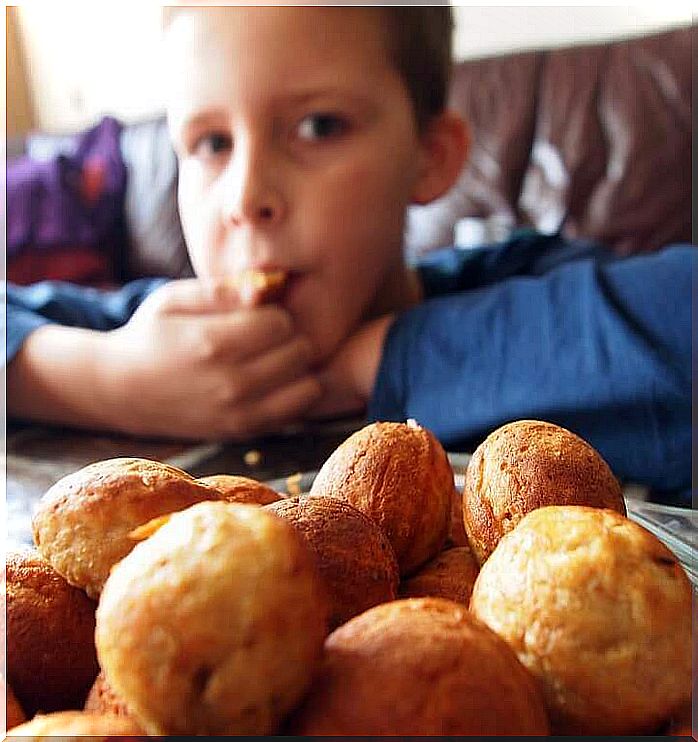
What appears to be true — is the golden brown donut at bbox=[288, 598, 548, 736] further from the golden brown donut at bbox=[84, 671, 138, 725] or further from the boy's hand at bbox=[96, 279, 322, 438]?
the boy's hand at bbox=[96, 279, 322, 438]

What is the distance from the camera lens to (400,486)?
28 cm

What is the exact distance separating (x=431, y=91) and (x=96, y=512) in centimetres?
81

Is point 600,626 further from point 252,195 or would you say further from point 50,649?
point 252,195

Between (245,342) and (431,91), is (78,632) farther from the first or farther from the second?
(431,91)

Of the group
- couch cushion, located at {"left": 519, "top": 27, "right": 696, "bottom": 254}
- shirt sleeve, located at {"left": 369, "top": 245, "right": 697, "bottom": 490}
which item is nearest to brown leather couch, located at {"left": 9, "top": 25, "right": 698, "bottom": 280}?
couch cushion, located at {"left": 519, "top": 27, "right": 696, "bottom": 254}

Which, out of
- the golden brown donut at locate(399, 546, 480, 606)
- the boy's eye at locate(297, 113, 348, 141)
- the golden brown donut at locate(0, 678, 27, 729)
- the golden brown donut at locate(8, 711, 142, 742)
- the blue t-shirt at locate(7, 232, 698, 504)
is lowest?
the blue t-shirt at locate(7, 232, 698, 504)

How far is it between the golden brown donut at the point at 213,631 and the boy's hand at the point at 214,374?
0.56m

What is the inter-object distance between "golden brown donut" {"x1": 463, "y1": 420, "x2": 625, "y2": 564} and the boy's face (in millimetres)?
499

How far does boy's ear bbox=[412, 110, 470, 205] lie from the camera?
0.93m

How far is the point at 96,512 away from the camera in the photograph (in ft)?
0.71

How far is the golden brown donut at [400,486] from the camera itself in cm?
27

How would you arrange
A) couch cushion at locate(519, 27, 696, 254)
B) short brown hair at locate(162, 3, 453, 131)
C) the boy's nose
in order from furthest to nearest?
couch cushion at locate(519, 27, 696, 254)
short brown hair at locate(162, 3, 453, 131)
the boy's nose

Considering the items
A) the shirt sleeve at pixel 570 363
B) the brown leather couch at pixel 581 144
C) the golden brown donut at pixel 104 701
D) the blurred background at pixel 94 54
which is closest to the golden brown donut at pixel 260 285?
the shirt sleeve at pixel 570 363

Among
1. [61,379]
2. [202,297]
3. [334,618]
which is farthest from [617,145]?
[334,618]
